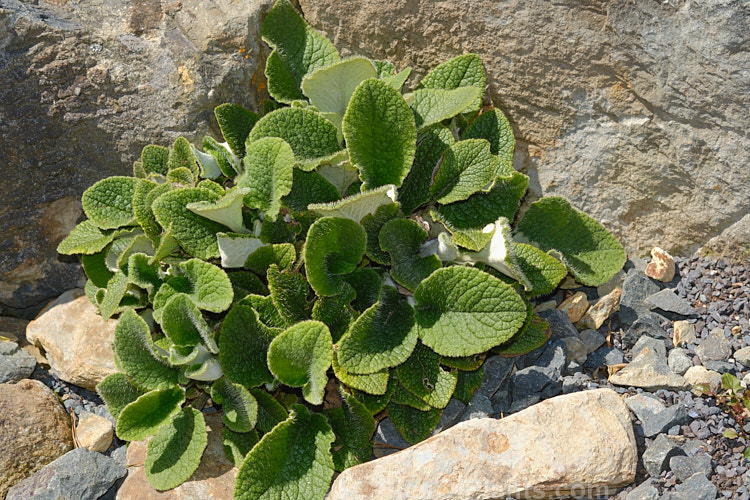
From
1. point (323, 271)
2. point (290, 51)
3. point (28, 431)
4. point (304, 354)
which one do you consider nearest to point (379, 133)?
point (323, 271)

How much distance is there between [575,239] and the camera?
102 inches

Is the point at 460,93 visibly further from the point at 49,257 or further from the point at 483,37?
the point at 49,257

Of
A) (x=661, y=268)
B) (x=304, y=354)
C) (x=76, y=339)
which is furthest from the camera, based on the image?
(x=76, y=339)

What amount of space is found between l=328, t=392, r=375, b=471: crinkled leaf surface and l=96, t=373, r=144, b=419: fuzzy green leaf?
694 mm

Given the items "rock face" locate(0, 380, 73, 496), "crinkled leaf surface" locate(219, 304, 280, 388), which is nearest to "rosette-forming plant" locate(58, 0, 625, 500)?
"crinkled leaf surface" locate(219, 304, 280, 388)

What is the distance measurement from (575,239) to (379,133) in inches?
32.4

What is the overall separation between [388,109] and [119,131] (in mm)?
1119

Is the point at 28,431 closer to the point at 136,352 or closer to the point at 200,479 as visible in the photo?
the point at 136,352

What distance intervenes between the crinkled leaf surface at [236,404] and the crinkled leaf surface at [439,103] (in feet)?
3.65

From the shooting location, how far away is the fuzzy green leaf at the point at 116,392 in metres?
2.40

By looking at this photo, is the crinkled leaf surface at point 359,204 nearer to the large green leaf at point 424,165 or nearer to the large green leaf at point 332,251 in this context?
the large green leaf at point 332,251

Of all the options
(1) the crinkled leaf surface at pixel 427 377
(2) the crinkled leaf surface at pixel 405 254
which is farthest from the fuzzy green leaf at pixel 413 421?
(2) the crinkled leaf surface at pixel 405 254

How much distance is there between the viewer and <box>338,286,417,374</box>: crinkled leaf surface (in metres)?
2.19

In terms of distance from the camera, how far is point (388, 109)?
2.37 meters
